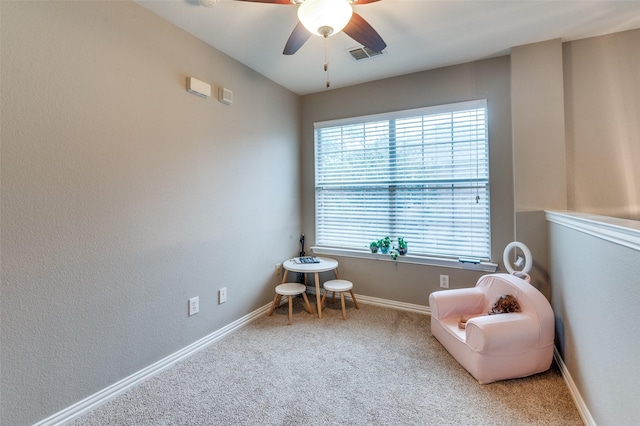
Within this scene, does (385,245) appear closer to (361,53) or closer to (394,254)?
(394,254)

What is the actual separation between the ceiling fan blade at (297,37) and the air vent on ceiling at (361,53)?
810 millimetres

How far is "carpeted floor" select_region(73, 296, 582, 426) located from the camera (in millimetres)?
1594

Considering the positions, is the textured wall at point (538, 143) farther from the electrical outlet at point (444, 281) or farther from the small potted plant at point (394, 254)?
the small potted plant at point (394, 254)

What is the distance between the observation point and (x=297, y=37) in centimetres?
182

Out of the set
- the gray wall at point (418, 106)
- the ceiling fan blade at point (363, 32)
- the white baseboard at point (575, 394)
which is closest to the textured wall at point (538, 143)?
the gray wall at point (418, 106)

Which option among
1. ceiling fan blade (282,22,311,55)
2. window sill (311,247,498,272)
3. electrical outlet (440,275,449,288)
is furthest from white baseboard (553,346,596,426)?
ceiling fan blade (282,22,311,55)

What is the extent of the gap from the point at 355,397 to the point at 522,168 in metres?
2.32

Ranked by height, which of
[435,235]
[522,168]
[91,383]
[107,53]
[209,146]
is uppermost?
[107,53]

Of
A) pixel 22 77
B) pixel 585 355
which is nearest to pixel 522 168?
pixel 585 355

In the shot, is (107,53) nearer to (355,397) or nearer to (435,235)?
(355,397)

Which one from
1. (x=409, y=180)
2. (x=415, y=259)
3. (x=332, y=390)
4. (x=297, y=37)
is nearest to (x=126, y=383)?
(x=332, y=390)

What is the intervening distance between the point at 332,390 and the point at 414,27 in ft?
8.89

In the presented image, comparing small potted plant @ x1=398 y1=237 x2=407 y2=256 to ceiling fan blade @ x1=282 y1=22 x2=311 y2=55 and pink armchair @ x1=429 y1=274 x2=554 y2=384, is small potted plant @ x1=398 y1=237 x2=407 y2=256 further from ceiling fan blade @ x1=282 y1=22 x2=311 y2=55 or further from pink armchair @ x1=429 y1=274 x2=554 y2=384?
ceiling fan blade @ x1=282 y1=22 x2=311 y2=55

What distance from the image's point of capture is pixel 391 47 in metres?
2.49
